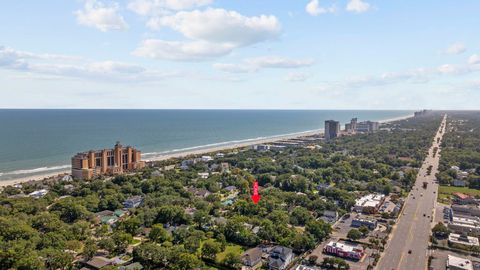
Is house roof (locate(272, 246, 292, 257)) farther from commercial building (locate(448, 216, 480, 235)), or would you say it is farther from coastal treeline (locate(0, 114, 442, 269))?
commercial building (locate(448, 216, 480, 235))

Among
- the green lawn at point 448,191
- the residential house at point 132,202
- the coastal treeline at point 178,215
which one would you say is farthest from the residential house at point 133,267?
the green lawn at point 448,191

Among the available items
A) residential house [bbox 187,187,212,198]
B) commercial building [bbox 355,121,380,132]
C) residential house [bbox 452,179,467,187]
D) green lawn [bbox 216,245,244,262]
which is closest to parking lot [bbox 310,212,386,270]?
green lawn [bbox 216,245,244,262]

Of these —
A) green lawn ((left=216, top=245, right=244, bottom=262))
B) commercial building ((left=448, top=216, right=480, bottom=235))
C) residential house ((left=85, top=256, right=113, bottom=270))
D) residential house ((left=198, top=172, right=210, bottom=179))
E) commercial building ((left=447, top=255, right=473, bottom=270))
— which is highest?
residential house ((left=198, top=172, right=210, bottom=179))

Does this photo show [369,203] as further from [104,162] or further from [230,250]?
[104,162]

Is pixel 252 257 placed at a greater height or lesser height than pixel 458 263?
greater

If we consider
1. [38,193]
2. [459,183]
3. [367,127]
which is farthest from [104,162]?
[367,127]

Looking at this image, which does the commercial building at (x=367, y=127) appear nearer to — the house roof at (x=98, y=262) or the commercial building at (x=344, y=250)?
the commercial building at (x=344, y=250)
